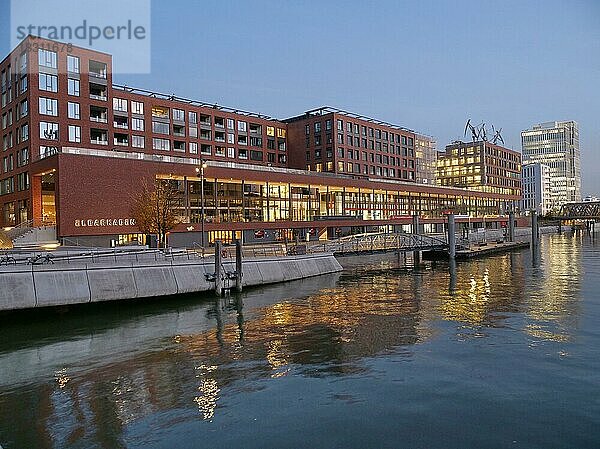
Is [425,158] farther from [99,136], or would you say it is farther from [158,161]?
[158,161]

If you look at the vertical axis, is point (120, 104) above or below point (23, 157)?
above

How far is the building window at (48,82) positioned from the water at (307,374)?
169 ft

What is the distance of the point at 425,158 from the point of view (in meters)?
153

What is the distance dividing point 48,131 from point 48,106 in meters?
3.86

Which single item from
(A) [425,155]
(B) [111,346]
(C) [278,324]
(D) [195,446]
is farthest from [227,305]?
(A) [425,155]

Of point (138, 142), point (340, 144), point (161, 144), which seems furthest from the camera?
point (340, 144)

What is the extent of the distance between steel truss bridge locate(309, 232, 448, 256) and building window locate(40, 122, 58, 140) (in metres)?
44.1

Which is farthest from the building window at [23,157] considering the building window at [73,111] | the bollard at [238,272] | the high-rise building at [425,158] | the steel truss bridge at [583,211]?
the steel truss bridge at [583,211]

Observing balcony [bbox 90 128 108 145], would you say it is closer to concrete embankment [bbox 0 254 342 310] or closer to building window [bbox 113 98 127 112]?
building window [bbox 113 98 127 112]

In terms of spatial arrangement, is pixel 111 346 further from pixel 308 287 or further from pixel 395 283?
pixel 395 283

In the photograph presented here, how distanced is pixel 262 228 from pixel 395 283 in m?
38.9

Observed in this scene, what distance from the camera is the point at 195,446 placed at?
14664mm

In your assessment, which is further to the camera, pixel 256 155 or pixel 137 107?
pixel 256 155

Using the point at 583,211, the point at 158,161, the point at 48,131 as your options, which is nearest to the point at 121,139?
the point at 48,131
